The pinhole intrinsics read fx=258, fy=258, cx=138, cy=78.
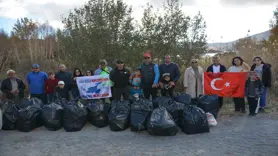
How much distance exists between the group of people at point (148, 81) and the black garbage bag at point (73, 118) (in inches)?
45.4

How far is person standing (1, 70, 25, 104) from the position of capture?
684 cm

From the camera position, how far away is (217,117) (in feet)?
20.9

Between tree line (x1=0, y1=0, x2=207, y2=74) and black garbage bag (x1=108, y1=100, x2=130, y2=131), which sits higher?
tree line (x1=0, y1=0, x2=207, y2=74)

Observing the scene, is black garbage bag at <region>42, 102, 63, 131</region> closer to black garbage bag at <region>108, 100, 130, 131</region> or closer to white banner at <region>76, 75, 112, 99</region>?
black garbage bag at <region>108, 100, 130, 131</region>

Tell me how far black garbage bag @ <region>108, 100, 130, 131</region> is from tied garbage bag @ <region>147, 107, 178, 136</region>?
27.4 inches

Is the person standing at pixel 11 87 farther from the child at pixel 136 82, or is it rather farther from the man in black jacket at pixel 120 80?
the child at pixel 136 82

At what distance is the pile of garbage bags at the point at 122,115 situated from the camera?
512cm

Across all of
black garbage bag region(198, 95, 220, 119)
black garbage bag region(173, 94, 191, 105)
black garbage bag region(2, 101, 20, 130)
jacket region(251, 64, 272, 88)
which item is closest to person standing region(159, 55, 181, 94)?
black garbage bag region(173, 94, 191, 105)

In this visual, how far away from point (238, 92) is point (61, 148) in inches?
185

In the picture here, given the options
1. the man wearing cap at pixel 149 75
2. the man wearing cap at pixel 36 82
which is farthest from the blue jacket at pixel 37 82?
the man wearing cap at pixel 149 75

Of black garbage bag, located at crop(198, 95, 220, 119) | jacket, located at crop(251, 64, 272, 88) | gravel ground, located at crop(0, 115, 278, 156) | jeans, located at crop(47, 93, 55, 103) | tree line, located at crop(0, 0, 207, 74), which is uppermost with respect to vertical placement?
tree line, located at crop(0, 0, 207, 74)

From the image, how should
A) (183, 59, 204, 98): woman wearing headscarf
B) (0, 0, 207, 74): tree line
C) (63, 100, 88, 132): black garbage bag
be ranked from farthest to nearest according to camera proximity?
(0, 0, 207, 74): tree line < (183, 59, 204, 98): woman wearing headscarf < (63, 100, 88, 132): black garbage bag

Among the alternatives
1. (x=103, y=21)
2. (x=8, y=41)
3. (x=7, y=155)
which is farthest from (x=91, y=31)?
(x=8, y=41)

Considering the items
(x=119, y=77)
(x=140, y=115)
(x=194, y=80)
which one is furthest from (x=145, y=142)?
(x=194, y=80)
